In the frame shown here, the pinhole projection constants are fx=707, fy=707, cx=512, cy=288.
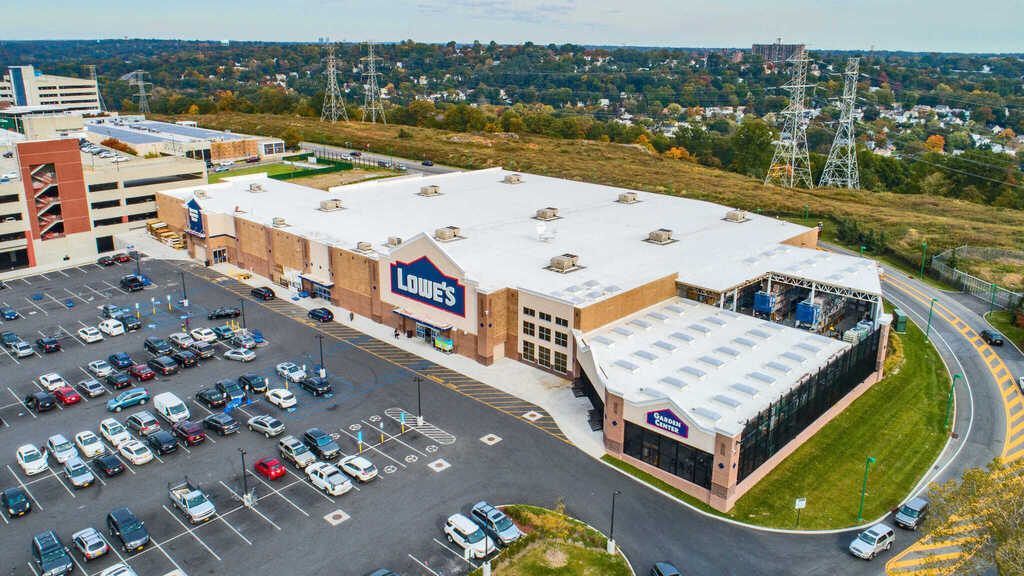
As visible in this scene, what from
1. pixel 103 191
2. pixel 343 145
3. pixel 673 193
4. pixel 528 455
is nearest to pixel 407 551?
pixel 528 455

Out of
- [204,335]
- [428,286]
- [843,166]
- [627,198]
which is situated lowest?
[204,335]

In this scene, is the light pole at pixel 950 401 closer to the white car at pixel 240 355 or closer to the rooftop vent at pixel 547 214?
the rooftop vent at pixel 547 214

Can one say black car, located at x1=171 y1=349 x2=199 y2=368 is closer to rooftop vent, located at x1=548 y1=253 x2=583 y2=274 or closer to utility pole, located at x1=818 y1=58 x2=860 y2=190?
rooftop vent, located at x1=548 y1=253 x2=583 y2=274

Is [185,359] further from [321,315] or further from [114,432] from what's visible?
[321,315]

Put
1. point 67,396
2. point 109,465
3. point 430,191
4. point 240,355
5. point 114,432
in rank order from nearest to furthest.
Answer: point 109,465 < point 114,432 < point 67,396 < point 240,355 < point 430,191

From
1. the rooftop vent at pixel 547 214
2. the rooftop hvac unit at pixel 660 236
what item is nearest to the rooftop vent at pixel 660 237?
the rooftop hvac unit at pixel 660 236

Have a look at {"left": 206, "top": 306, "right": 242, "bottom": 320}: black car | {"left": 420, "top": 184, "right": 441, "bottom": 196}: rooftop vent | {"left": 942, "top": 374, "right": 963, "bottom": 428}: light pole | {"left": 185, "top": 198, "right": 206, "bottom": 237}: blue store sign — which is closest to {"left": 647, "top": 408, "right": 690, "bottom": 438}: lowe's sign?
{"left": 942, "top": 374, "right": 963, "bottom": 428}: light pole

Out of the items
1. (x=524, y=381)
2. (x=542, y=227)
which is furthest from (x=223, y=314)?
(x=542, y=227)

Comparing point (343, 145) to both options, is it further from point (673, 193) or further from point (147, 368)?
point (147, 368)

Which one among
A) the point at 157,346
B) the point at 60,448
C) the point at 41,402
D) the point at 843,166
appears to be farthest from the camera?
the point at 843,166
